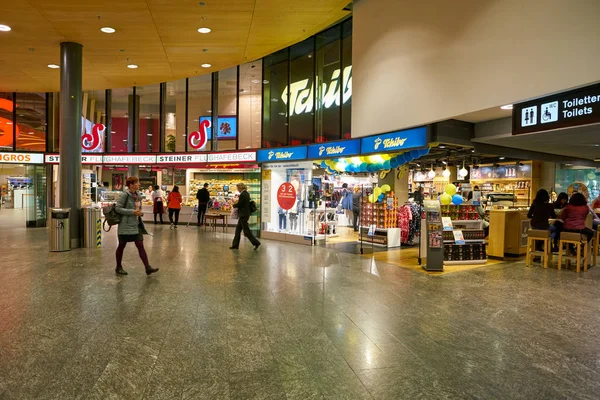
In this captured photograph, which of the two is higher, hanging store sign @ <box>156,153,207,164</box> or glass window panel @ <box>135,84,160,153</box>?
glass window panel @ <box>135,84,160,153</box>

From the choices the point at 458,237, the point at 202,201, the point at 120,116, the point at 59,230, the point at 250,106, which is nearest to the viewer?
the point at 458,237

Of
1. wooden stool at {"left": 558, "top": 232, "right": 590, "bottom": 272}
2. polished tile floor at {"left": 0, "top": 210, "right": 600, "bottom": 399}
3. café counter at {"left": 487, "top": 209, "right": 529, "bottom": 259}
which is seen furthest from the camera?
café counter at {"left": 487, "top": 209, "right": 529, "bottom": 259}

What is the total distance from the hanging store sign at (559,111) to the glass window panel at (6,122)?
58.2 ft

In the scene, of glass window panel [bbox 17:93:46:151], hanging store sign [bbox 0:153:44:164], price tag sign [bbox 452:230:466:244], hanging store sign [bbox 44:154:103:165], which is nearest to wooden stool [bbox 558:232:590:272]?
price tag sign [bbox 452:230:466:244]

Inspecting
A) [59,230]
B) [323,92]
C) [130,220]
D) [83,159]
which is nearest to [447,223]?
[323,92]

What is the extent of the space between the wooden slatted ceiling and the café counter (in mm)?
6022

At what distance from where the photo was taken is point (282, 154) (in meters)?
11.9

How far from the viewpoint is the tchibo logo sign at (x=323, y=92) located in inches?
422

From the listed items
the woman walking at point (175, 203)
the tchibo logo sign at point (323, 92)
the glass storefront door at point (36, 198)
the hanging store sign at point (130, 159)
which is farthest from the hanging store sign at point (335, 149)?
the glass storefront door at point (36, 198)

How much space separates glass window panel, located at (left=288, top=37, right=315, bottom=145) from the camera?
1198 centimetres

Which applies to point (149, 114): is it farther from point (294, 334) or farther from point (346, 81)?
point (294, 334)

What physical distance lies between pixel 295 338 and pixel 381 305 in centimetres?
168

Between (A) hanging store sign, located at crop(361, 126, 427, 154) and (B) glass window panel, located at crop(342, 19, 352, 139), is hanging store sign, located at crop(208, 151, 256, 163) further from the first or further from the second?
(A) hanging store sign, located at crop(361, 126, 427, 154)

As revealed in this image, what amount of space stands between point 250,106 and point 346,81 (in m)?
4.96
